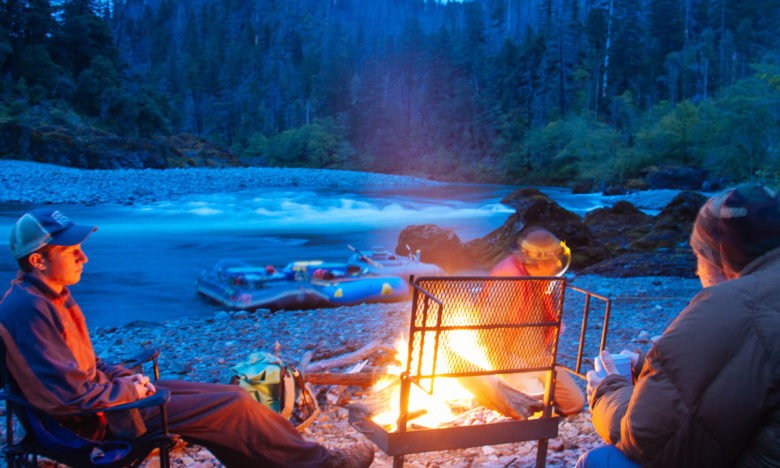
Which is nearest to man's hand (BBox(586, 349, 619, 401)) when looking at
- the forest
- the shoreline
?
the forest

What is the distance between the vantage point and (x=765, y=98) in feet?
81.4

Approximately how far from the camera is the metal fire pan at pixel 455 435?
272 centimetres

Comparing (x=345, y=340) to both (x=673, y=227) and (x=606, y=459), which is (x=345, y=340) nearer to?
(x=606, y=459)

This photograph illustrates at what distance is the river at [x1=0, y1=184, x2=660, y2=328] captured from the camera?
13058 millimetres

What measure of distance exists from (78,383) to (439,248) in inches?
487

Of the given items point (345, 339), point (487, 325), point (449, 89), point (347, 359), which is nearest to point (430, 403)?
point (487, 325)

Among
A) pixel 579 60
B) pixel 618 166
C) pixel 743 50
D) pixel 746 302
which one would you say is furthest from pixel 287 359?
pixel 579 60

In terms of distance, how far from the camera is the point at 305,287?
9.74 m

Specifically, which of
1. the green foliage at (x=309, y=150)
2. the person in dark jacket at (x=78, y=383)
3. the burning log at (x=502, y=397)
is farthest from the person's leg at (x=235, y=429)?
the green foliage at (x=309, y=150)

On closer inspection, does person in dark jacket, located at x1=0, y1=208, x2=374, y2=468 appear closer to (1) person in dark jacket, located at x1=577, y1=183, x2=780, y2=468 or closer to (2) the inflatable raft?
(1) person in dark jacket, located at x1=577, y1=183, x2=780, y2=468

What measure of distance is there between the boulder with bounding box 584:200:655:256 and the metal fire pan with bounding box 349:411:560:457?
12734mm

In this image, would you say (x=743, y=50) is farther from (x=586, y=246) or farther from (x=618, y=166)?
(x=586, y=246)

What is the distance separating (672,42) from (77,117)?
6133cm

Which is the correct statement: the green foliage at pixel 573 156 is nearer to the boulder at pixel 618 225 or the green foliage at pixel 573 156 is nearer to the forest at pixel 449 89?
the forest at pixel 449 89
